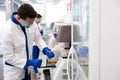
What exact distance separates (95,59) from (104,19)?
0.21m

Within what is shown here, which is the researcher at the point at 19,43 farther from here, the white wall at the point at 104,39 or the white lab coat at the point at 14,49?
the white wall at the point at 104,39

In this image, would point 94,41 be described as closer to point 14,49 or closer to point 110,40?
point 110,40

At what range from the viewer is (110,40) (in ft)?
3.14

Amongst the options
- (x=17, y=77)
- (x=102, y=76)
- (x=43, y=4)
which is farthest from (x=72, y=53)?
(x=43, y=4)

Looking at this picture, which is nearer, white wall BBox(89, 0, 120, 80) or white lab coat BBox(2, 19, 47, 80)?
white wall BBox(89, 0, 120, 80)

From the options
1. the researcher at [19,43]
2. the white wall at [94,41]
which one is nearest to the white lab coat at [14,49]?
the researcher at [19,43]

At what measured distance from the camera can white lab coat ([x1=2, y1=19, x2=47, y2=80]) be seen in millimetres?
1791

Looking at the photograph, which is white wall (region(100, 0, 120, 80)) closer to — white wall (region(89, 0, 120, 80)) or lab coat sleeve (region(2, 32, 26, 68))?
white wall (region(89, 0, 120, 80))

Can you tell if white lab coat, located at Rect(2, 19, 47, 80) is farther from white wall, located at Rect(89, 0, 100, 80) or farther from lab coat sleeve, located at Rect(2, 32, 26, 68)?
white wall, located at Rect(89, 0, 100, 80)

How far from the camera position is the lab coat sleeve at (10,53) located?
5.84 feet

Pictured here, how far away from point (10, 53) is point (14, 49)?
0.08 m

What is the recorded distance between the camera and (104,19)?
3.11 feet

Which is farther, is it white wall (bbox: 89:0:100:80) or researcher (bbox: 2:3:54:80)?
researcher (bbox: 2:3:54:80)

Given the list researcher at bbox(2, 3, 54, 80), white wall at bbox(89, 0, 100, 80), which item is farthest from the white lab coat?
white wall at bbox(89, 0, 100, 80)
